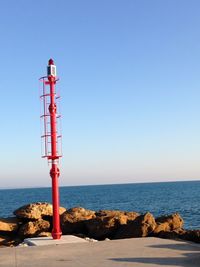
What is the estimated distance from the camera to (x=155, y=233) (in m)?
14.9

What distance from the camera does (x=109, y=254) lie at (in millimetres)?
9133

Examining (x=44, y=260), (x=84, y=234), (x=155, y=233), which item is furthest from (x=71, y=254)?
(x=84, y=234)

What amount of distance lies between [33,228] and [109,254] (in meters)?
8.34

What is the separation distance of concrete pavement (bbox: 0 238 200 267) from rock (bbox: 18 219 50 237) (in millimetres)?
6437

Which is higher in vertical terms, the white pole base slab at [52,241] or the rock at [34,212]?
the rock at [34,212]

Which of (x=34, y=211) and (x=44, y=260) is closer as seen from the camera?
(x=44, y=260)

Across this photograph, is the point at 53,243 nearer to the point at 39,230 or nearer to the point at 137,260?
the point at 137,260

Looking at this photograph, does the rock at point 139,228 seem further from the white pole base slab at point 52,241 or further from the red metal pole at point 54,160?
the red metal pole at point 54,160

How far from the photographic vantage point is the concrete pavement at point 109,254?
828cm

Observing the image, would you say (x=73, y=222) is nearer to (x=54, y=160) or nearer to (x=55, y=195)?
(x=55, y=195)

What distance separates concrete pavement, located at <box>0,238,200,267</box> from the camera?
27.2ft

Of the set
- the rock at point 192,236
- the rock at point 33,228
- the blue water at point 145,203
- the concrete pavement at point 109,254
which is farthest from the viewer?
the blue water at point 145,203

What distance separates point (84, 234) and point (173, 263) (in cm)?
874

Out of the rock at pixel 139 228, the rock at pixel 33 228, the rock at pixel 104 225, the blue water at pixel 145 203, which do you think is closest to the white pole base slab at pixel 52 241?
the rock at pixel 139 228
